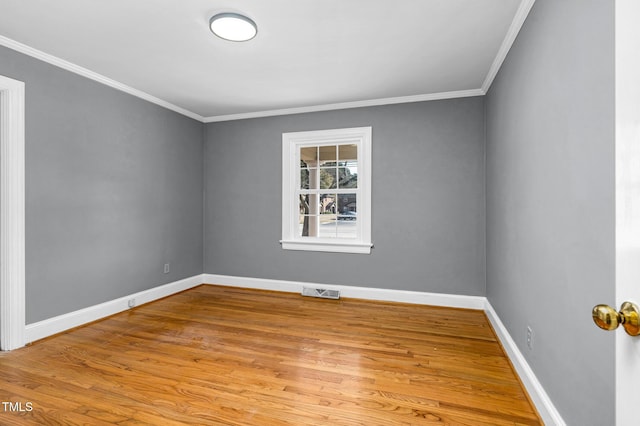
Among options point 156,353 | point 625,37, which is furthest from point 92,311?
point 625,37

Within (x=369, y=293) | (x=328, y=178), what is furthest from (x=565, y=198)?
(x=328, y=178)

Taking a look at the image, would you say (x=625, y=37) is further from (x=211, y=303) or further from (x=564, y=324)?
(x=211, y=303)

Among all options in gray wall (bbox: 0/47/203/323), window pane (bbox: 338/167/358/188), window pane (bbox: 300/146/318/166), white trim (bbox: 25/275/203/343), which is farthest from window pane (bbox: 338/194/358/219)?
white trim (bbox: 25/275/203/343)

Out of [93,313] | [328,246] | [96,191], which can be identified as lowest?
[93,313]

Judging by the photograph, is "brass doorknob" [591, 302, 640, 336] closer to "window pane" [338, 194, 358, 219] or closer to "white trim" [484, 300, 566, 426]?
"white trim" [484, 300, 566, 426]

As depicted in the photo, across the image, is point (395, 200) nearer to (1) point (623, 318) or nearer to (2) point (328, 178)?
(2) point (328, 178)

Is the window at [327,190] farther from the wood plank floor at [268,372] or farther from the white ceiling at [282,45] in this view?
the wood plank floor at [268,372]

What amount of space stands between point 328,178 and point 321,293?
1573 mm

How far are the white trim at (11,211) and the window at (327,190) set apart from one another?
2712 millimetres

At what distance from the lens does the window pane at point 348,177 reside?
4.27m

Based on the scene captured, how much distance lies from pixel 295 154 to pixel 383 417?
3.45 metres

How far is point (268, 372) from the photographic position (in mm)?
2328

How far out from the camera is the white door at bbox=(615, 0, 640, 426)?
2.16ft

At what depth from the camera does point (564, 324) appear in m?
1.57
